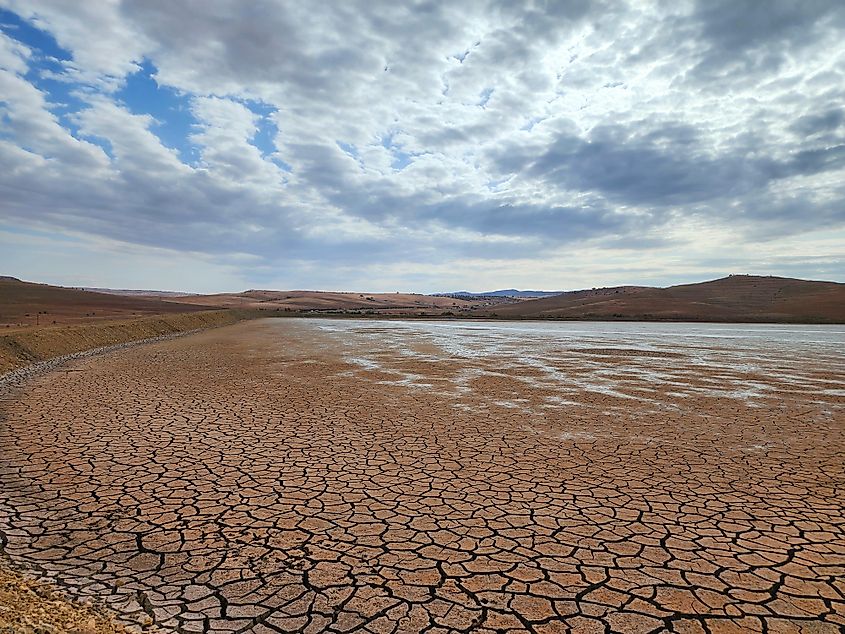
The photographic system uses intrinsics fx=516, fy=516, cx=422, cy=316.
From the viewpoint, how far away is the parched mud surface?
316 cm

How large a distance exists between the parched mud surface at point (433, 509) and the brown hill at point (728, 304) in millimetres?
45101

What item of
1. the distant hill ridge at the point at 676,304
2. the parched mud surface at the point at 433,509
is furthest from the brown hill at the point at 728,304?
the parched mud surface at the point at 433,509

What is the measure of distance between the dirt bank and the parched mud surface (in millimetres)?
5923

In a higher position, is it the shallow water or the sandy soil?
the sandy soil

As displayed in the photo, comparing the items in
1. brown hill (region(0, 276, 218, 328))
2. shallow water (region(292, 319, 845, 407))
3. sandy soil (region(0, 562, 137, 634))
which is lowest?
shallow water (region(292, 319, 845, 407))

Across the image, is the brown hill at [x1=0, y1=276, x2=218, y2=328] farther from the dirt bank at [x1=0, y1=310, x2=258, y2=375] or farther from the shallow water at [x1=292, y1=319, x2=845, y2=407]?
the shallow water at [x1=292, y1=319, x2=845, y2=407]

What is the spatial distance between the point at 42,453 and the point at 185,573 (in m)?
4.01

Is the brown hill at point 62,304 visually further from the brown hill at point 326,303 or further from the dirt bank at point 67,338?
the brown hill at point 326,303

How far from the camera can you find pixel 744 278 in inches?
2751

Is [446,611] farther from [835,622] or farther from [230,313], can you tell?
[230,313]

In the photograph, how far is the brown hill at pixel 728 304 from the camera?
48.2 metres

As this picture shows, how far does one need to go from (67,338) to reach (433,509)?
747 inches

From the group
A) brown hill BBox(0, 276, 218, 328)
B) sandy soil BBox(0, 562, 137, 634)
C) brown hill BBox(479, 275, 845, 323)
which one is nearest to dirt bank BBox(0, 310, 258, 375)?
brown hill BBox(0, 276, 218, 328)

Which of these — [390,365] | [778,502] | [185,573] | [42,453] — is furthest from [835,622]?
[390,365]
